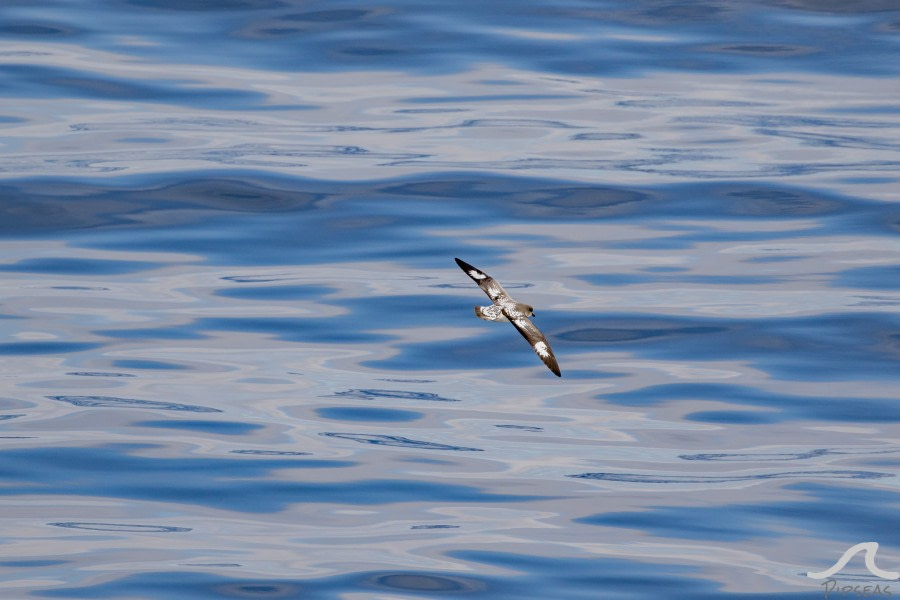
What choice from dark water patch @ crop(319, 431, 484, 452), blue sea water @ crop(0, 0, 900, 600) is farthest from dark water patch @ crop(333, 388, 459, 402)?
dark water patch @ crop(319, 431, 484, 452)

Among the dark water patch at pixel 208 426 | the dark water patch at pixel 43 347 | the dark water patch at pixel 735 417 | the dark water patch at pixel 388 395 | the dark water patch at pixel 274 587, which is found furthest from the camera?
the dark water patch at pixel 43 347

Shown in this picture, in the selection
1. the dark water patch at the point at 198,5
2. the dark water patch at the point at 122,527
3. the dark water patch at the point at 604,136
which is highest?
the dark water patch at the point at 198,5

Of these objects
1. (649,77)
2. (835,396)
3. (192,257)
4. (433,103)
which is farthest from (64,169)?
(835,396)

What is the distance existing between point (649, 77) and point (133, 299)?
762 cm

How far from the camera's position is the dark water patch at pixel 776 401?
11859 mm

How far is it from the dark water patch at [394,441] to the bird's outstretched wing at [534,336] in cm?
249

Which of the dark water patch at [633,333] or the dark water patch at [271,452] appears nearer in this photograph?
the dark water patch at [271,452]

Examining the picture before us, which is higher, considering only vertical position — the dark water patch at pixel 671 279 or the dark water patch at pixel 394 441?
the dark water patch at pixel 671 279

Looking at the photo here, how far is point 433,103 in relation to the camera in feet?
61.3

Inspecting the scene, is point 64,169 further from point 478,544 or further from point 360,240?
point 478,544

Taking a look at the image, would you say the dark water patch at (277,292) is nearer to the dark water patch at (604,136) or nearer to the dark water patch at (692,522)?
the dark water patch at (692,522)

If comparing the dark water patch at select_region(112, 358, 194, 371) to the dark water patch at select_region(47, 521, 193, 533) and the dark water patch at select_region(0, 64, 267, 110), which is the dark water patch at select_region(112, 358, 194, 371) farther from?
the dark water patch at select_region(0, 64, 267, 110)

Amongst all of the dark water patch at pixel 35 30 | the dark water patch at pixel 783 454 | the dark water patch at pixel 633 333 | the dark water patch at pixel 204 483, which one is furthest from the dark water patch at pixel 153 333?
the dark water patch at pixel 35 30

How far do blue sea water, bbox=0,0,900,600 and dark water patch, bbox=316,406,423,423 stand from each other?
0.02 m
